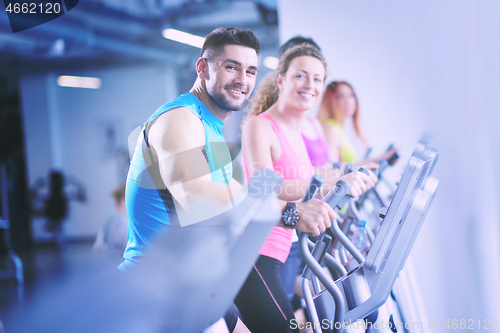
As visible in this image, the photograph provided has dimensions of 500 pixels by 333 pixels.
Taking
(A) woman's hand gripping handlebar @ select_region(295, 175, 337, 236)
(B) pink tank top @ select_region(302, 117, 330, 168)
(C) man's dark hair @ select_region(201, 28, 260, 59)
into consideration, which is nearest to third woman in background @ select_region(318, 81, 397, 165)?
(B) pink tank top @ select_region(302, 117, 330, 168)

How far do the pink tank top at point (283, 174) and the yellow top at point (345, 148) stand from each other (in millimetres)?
1350

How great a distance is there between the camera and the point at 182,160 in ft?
3.13

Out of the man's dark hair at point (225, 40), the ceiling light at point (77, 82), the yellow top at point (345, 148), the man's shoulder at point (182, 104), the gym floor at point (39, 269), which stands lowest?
the gym floor at point (39, 269)

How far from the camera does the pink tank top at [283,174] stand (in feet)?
4.91

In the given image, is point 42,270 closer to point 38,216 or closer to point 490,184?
point 38,216

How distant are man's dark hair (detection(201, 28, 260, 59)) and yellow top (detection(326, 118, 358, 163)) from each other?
1.74 metres

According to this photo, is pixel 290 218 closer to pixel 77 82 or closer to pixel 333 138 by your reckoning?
Result: pixel 333 138

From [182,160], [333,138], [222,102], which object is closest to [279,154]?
[222,102]

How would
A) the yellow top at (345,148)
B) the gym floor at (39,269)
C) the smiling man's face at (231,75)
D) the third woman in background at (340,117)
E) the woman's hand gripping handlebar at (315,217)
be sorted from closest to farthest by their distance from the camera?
the woman's hand gripping handlebar at (315,217), the smiling man's face at (231,75), the third woman in background at (340,117), the yellow top at (345,148), the gym floor at (39,269)

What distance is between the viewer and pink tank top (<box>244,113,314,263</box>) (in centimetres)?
150

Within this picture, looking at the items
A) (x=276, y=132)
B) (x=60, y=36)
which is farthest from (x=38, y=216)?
(x=276, y=132)

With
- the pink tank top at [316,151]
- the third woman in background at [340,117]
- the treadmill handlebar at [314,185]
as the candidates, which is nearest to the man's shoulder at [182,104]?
the treadmill handlebar at [314,185]

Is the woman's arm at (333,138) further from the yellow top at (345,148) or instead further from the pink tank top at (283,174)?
the pink tank top at (283,174)

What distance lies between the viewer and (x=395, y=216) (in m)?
1.00
